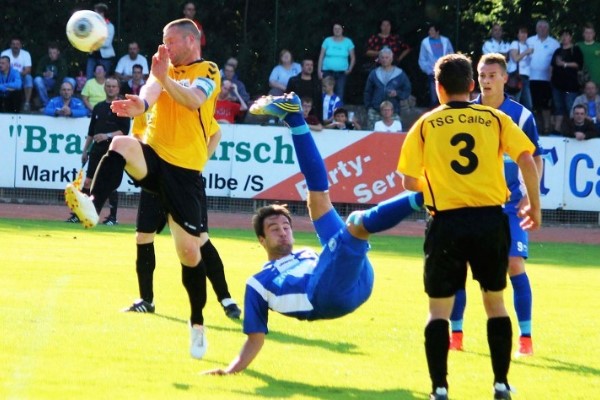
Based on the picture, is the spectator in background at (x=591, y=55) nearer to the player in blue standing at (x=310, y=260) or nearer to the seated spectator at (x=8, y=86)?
the seated spectator at (x=8, y=86)

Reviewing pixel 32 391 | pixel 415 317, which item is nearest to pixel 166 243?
pixel 415 317

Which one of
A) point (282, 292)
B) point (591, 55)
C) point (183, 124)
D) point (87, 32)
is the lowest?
point (282, 292)

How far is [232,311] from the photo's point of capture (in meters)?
10.3

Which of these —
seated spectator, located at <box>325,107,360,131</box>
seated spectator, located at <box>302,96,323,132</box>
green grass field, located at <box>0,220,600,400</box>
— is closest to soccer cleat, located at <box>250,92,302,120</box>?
green grass field, located at <box>0,220,600,400</box>

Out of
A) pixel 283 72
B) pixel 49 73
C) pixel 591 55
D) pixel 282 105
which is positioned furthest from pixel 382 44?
pixel 282 105

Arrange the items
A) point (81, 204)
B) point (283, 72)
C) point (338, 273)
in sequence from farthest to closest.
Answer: point (283, 72) → point (81, 204) → point (338, 273)

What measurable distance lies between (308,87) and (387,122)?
170 centimetres

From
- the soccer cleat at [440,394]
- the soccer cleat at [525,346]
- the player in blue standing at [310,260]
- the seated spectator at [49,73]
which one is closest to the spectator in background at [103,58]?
the seated spectator at [49,73]

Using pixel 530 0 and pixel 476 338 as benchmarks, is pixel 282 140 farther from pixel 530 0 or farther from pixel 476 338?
pixel 476 338

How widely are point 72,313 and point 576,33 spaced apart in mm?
16663

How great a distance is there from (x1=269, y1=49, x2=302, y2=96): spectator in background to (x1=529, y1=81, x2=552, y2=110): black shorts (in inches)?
172

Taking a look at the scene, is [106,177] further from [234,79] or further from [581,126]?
[234,79]

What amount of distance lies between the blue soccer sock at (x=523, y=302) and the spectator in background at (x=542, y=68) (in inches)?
563

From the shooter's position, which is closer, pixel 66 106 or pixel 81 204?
A: pixel 81 204
